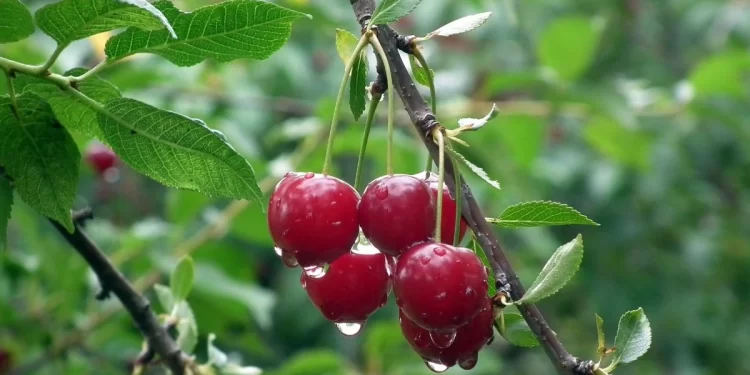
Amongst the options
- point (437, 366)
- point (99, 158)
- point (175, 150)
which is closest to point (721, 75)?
point (99, 158)

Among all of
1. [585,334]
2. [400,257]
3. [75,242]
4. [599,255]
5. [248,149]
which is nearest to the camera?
[400,257]

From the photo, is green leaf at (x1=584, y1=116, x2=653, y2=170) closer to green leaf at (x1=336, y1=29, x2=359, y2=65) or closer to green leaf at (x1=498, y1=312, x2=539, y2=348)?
green leaf at (x1=336, y1=29, x2=359, y2=65)

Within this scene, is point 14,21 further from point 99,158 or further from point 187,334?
point 99,158

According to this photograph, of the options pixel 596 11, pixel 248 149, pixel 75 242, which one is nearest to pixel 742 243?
pixel 596 11

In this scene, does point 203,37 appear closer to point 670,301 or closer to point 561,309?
point 670,301

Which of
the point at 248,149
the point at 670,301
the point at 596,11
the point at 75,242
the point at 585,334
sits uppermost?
the point at 75,242

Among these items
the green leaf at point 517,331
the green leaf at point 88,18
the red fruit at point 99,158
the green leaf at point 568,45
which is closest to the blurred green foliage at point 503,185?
the green leaf at point 568,45

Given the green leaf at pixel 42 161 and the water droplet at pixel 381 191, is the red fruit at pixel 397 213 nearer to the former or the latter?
the water droplet at pixel 381 191
